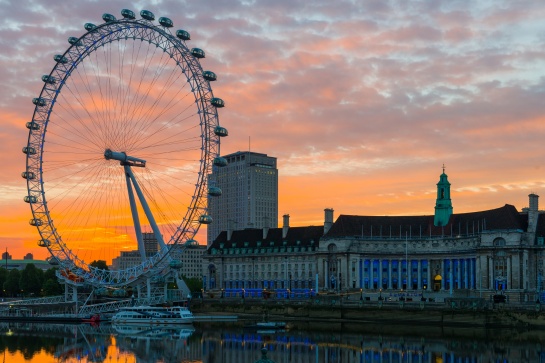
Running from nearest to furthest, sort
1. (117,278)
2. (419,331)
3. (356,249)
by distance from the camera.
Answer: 1. (419,331)
2. (117,278)
3. (356,249)

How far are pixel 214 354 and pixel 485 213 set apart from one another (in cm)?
7211

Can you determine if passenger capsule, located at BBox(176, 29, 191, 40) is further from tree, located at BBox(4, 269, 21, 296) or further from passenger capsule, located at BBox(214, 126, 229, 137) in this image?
tree, located at BBox(4, 269, 21, 296)

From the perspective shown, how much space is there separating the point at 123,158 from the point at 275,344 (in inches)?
1226

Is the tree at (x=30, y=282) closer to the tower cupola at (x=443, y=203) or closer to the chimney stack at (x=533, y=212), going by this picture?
the tower cupola at (x=443, y=203)

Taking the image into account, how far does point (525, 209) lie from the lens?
450 feet

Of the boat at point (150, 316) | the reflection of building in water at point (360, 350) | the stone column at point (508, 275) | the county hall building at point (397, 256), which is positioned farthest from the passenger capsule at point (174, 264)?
the stone column at point (508, 275)

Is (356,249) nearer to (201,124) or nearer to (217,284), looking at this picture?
(217,284)

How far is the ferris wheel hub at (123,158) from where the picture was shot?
9394 centimetres

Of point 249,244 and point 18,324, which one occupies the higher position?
point 249,244

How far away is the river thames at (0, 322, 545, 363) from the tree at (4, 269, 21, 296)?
78.0 metres

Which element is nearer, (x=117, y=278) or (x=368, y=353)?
(x=368, y=353)

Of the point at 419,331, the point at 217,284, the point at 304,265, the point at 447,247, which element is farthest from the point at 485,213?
the point at 217,284

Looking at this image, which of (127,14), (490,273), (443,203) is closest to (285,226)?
(443,203)

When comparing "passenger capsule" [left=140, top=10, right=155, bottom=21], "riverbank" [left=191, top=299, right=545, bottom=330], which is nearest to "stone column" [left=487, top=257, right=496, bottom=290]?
"riverbank" [left=191, top=299, right=545, bottom=330]
